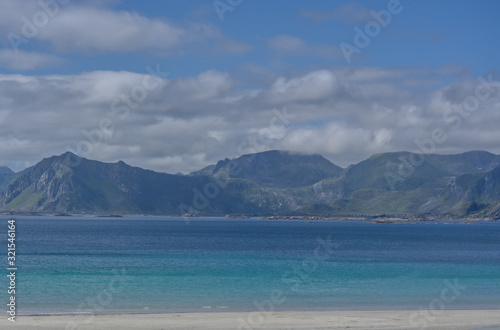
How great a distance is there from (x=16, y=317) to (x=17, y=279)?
27.2 meters

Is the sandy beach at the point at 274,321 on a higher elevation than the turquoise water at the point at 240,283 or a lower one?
lower

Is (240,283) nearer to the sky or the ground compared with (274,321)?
nearer to the sky

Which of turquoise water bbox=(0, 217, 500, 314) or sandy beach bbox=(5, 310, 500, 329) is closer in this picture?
sandy beach bbox=(5, 310, 500, 329)

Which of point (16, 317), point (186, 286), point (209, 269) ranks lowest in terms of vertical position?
point (16, 317)

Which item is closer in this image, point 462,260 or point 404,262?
point 404,262

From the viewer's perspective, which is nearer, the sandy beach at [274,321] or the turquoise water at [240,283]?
the sandy beach at [274,321]

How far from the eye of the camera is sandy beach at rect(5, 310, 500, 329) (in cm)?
4638

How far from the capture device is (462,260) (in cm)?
12212

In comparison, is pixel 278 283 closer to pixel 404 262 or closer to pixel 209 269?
pixel 209 269

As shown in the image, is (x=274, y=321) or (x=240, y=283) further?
(x=240, y=283)

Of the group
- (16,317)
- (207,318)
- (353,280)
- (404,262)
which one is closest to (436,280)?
(353,280)

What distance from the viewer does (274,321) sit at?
163 feet

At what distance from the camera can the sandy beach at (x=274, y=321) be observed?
46.4m

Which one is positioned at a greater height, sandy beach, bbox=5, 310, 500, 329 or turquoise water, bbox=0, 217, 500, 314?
turquoise water, bbox=0, 217, 500, 314
